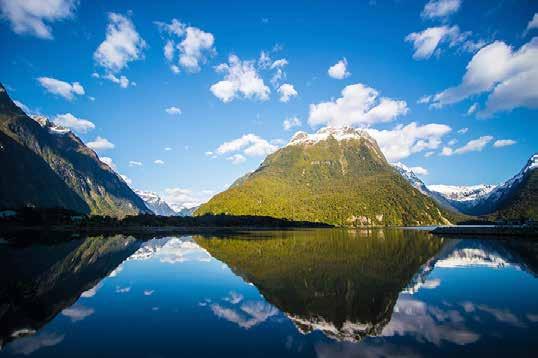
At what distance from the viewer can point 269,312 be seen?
20.1m

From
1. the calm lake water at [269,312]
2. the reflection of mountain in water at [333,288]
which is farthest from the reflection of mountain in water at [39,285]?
the reflection of mountain in water at [333,288]

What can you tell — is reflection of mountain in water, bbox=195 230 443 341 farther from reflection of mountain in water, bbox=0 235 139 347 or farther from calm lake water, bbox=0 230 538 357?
reflection of mountain in water, bbox=0 235 139 347

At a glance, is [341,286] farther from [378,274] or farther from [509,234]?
[509,234]

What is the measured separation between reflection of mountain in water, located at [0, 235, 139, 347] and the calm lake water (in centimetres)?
8

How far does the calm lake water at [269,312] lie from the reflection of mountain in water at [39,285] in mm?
79

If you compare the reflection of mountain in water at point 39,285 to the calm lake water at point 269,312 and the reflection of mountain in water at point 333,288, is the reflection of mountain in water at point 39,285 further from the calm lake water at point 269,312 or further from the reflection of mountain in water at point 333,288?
the reflection of mountain in water at point 333,288

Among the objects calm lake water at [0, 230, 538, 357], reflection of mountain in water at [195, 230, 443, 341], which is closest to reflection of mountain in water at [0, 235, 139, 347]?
calm lake water at [0, 230, 538, 357]

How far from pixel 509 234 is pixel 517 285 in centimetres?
8554

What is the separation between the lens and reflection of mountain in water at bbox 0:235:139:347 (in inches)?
694

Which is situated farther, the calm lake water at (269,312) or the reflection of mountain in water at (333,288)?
the reflection of mountain in water at (333,288)

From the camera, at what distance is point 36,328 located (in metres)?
16.6

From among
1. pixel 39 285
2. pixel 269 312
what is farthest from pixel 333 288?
pixel 39 285

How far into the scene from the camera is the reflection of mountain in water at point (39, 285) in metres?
17.6

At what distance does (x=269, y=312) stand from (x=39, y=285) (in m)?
18.0
